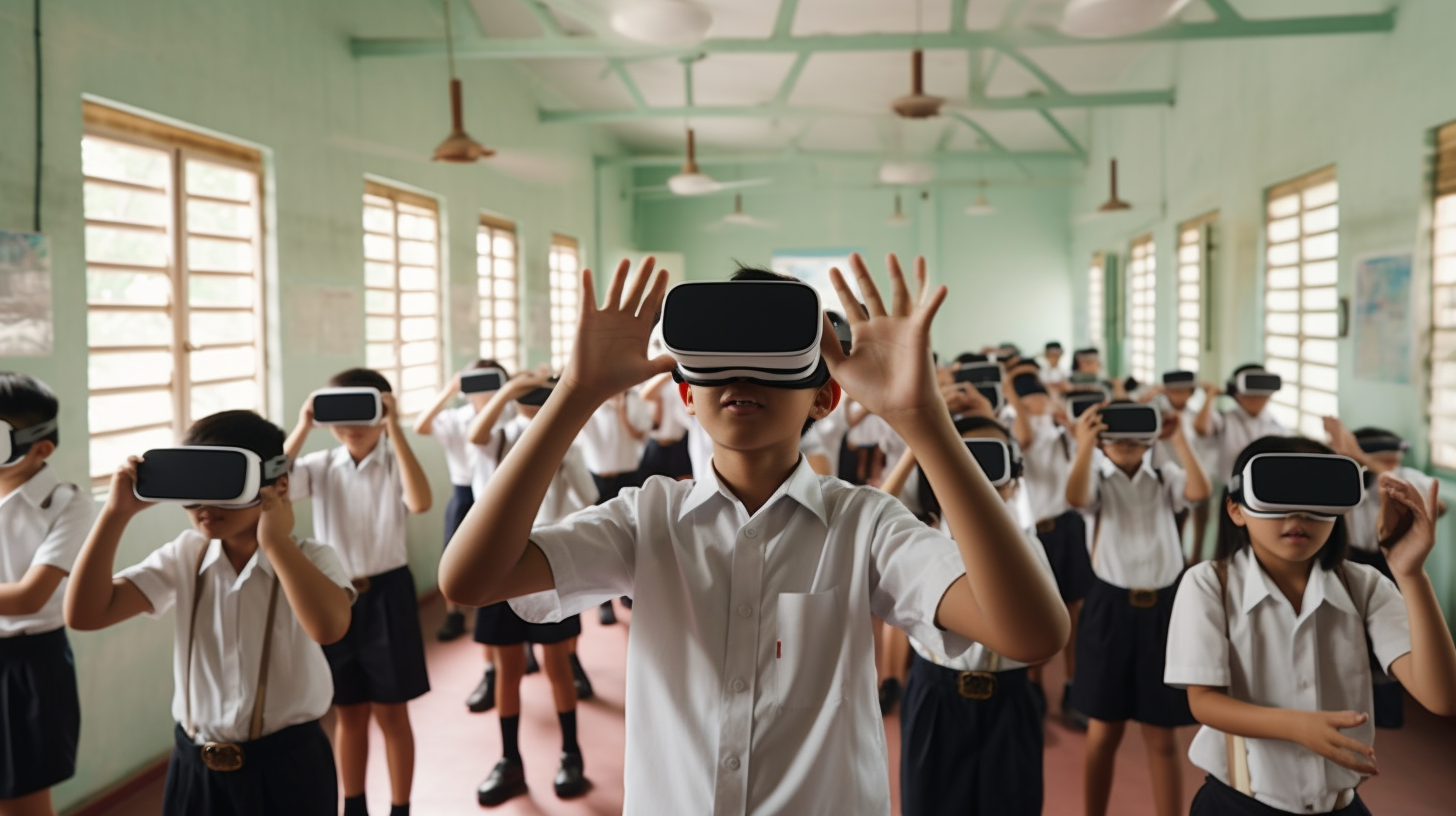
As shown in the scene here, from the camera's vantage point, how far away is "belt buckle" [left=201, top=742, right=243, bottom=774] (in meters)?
1.88

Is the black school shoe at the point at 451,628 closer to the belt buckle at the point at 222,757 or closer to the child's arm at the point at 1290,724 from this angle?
the belt buckle at the point at 222,757

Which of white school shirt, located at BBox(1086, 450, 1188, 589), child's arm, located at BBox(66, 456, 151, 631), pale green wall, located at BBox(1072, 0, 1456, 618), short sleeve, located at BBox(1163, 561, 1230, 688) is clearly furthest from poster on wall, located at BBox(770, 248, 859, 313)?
child's arm, located at BBox(66, 456, 151, 631)

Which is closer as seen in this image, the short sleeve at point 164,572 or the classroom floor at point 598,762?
the short sleeve at point 164,572

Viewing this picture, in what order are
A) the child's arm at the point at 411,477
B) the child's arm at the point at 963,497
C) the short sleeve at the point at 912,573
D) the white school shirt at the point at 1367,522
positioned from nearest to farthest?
the child's arm at the point at 963,497 → the short sleeve at the point at 912,573 → the child's arm at the point at 411,477 → the white school shirt at the point at 1367,522

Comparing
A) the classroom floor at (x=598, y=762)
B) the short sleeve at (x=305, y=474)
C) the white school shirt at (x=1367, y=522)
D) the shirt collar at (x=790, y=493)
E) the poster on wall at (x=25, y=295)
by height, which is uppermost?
the poster on wall at (x=25, y=295)

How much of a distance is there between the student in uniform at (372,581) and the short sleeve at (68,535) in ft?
1.79

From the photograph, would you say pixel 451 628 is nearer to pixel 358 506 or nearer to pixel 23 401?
pixel 358 506

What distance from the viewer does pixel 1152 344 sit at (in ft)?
28.4

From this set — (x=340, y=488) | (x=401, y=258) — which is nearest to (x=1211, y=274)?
(x=401, y=258)

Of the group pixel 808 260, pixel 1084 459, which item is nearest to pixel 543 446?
pixel 1084 459

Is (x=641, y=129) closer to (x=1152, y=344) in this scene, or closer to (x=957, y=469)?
(x=1152, y=344)

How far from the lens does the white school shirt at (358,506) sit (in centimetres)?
302

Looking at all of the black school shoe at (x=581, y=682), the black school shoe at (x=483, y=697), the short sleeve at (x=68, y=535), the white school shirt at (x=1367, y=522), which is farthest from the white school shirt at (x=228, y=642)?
the white school shirt at (x=1367, y=522)

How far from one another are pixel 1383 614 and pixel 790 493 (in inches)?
50.4
